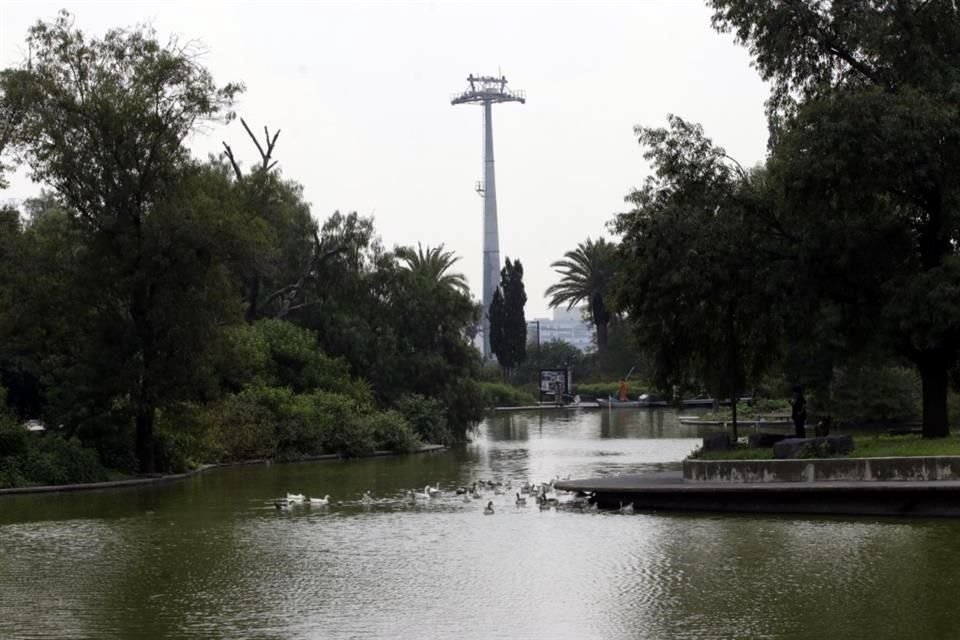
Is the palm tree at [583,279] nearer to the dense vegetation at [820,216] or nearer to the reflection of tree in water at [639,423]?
the reflection of tree in water at [639,423]

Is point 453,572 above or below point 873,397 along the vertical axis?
below

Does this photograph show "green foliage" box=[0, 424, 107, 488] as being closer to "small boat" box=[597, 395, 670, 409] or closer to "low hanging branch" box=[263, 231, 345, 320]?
"low hanging branch" box=[263, 231, 345, 320]

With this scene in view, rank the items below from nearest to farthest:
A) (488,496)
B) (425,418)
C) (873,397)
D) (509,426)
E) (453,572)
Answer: (453,572) < (488,496) < (425,418) < (873,397) < (509,426)

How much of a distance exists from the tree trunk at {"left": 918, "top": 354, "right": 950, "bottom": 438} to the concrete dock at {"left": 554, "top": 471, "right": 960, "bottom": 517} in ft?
19.0

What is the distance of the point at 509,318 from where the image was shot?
4309 inches

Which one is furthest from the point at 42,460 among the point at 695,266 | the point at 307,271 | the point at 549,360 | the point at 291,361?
the point at 549,360

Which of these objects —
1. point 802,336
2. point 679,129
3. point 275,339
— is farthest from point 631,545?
point 275,339

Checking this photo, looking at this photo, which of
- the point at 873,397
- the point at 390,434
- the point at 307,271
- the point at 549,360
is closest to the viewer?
the point at 390,434

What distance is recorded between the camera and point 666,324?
3375 cm

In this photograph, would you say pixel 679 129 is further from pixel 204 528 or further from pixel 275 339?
pixel 275 339

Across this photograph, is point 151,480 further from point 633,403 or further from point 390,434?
point 633,403

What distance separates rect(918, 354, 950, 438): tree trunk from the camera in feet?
102

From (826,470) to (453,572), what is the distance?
918 cm

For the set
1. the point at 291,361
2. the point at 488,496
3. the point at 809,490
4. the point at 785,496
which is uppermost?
the point at 291,361
